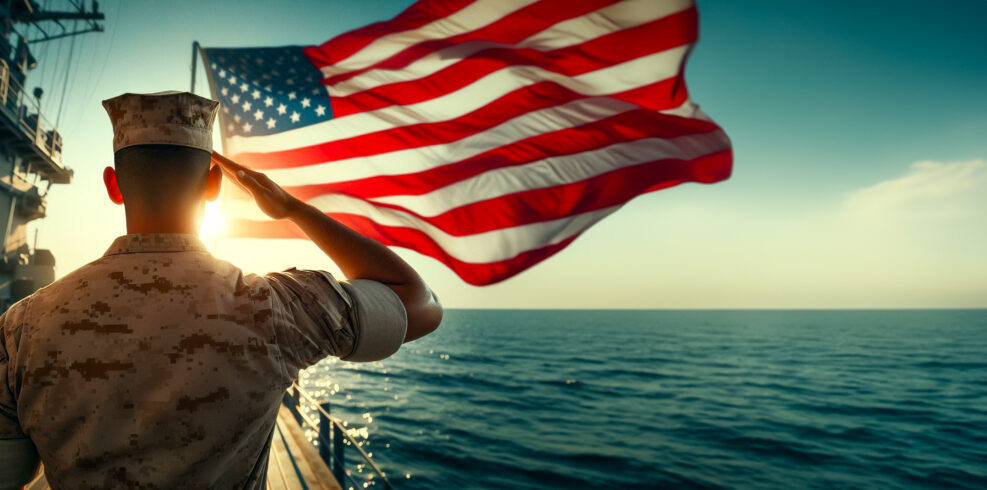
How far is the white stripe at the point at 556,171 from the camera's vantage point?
142 inches

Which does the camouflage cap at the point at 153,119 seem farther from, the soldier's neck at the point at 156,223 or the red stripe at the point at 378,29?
the red stripe at the point at 378,29

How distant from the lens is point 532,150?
402 centimetres

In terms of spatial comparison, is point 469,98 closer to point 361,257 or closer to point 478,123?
point 478,123

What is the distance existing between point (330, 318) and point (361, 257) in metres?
0.29

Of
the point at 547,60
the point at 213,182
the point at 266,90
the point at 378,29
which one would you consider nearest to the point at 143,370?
the point at 213,182

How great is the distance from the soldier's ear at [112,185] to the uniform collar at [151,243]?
0.16m

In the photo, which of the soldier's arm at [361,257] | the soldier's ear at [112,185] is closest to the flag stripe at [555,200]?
the soldier's arm at [361,257]

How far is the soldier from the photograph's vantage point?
3.39 feet

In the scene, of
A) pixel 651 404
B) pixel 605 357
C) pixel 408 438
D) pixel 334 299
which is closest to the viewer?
pixel 334 299

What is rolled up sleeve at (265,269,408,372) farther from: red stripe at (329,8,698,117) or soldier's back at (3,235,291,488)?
red stripe at (329,8,698,117)

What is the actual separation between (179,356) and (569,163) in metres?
3.29

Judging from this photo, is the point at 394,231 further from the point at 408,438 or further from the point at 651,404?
the point at 651,404

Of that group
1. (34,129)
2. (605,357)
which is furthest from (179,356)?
(605,357)

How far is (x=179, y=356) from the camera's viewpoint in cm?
107
